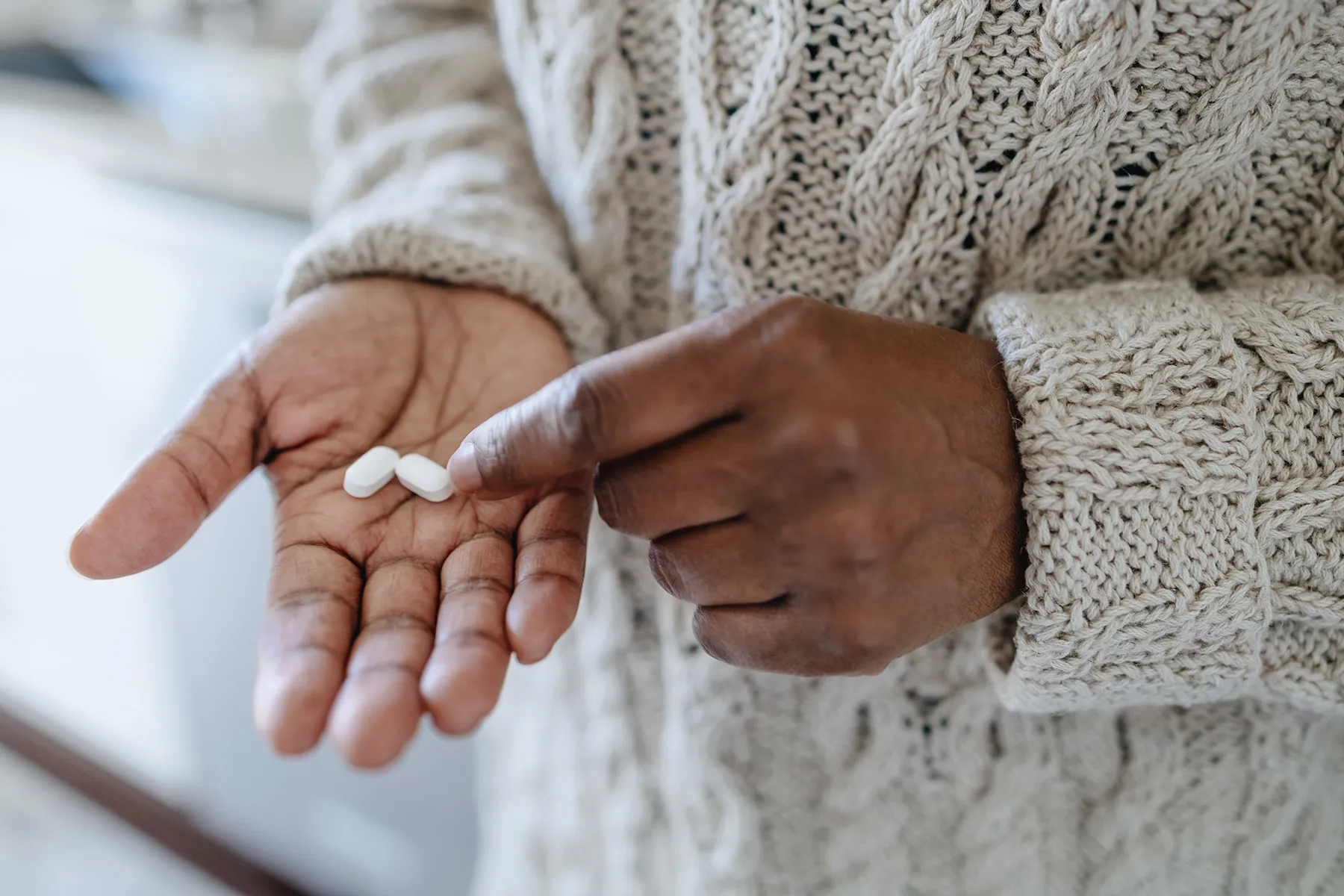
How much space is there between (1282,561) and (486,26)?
0.74m

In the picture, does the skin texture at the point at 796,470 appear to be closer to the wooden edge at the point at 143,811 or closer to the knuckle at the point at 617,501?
the knuckle at the point at 617,501

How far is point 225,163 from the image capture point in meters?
0.90

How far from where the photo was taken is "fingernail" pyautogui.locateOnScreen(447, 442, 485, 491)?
1.35 feet

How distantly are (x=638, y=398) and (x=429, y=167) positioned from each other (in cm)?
38

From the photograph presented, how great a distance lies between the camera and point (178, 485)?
1.50 ft

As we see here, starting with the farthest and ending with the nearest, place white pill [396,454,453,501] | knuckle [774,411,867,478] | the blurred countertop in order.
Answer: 1. the blurred countertop
2. white pill [396,454,453,501]
3. knuckle [774,411,867,478]

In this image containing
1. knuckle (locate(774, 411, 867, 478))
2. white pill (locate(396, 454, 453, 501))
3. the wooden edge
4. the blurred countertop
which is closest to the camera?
knuckle (locate(774, 411, 867, 478))

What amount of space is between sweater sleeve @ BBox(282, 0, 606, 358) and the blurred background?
0.20 m

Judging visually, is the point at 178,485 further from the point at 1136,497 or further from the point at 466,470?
the point at 1136,497

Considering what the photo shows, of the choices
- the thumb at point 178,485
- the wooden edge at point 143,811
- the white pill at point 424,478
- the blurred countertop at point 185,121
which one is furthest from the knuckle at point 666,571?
the wooden edge at point 143,811

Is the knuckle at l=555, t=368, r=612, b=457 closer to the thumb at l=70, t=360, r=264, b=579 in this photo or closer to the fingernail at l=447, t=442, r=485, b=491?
the fingernail at l=447, t=442, r=485, b=491

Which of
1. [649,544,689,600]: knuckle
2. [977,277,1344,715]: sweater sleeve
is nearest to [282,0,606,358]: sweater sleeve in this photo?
[649,544,689,600]: knuckle

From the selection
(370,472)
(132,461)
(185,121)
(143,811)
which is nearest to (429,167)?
(370,472)

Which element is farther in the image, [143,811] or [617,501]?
[143,811]
